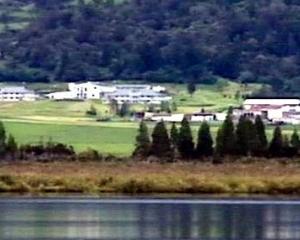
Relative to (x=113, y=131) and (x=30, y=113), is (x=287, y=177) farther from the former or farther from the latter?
(x=30, y=113)

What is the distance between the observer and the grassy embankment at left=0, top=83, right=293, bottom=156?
132 metres

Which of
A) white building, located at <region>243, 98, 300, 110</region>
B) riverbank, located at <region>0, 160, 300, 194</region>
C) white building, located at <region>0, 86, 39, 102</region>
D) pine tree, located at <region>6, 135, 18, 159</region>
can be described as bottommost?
riverbank, located at <region>0, 160, 300, 194</region>

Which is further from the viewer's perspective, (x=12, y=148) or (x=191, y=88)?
(x=191, y=88)

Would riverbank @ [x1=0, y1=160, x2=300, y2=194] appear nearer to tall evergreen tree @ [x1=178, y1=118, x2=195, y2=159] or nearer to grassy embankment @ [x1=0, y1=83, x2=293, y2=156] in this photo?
tall evergreen tree @ [x1=178, y1=118, x2=195, y2=159]

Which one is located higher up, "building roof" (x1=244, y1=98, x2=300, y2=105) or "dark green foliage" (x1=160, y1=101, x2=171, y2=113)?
"building roof" (x1=244, y1=98, x2=300, y2=105)

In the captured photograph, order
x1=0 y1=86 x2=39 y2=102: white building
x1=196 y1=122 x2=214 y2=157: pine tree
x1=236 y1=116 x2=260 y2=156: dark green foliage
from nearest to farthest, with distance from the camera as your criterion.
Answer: x1=236 y1=116 x2=260 y2=156: dark green foliage < x1=196 y1=122 x2=214 y2=157: pine tree < x1=0 y1=86 x2=39 y2=102: white building

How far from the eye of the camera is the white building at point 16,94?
569 feet

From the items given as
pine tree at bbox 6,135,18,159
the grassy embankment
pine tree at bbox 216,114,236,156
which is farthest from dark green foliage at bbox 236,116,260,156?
A: pine tree at bbox 6,135,18,159

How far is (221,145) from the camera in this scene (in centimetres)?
11362

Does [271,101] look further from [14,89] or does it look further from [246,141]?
[246,141]

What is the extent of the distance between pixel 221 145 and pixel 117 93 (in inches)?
2529

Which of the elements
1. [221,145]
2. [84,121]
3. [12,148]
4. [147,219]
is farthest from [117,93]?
[147,219]

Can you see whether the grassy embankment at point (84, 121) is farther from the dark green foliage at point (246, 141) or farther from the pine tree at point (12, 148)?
the dark green foliage at point (246, 141)

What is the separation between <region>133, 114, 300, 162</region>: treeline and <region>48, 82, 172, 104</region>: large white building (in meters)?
53.2
